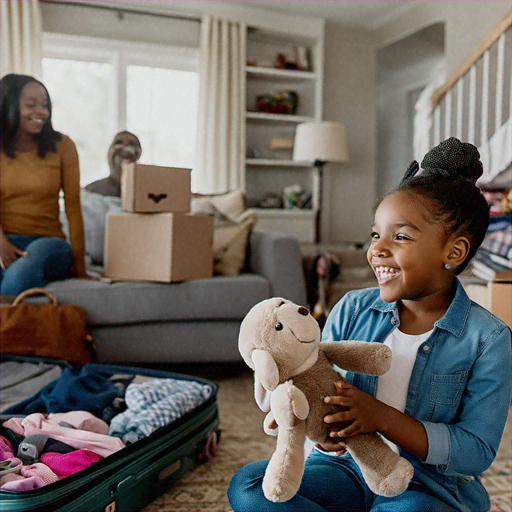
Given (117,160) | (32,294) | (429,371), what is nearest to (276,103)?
(117,160)

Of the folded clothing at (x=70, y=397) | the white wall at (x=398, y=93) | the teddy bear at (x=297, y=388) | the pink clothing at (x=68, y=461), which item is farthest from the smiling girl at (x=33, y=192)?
the white wall at (x=398, y=93)

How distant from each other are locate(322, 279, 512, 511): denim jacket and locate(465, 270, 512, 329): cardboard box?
701 millimetres

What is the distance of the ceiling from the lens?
14.7 feet

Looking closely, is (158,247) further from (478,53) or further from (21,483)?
(478,53)

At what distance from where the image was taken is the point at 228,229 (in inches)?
105

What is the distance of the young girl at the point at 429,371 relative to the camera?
2.64 ft

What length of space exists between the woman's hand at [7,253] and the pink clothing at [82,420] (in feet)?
3.31

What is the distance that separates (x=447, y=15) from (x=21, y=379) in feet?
12.3

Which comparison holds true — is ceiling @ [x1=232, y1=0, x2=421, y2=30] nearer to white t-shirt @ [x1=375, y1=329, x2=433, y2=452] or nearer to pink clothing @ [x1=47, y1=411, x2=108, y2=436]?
pink clothing @ [x1=47, y1=411, x2=108, y2=436]

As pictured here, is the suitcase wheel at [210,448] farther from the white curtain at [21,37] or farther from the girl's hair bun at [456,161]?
the white curtain at [21,37]

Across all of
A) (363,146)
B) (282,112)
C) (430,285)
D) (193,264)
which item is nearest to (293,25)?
(282,112)

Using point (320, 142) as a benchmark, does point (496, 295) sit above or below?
below

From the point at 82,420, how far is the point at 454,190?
1.02m

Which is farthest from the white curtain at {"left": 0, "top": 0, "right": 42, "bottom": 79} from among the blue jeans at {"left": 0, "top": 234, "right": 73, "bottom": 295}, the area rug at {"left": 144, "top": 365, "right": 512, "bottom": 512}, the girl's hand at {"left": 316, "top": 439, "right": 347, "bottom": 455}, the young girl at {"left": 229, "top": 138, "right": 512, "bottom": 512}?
the girl's hand at {"left": 316, "top": 439, "right": 347, "bottom": 455}
